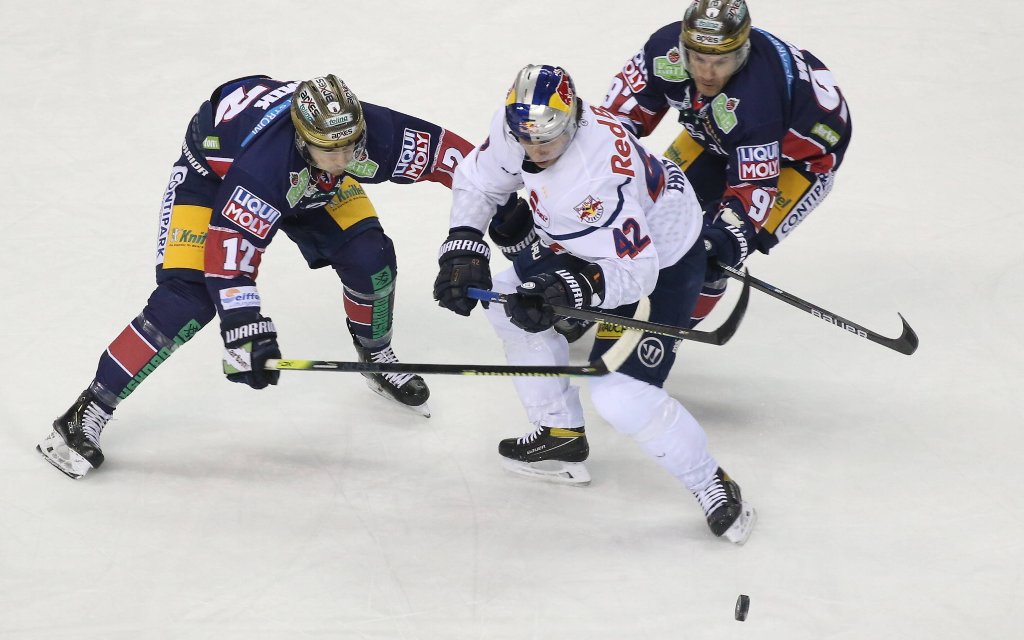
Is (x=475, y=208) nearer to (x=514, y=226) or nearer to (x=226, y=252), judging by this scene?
(x=514, y=226)

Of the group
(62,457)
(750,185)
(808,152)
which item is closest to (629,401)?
(750,185)

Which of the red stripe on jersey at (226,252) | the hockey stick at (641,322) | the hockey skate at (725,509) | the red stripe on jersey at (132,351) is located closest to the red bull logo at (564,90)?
the hockey stick at (641,322)

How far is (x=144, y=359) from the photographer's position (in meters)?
4.16

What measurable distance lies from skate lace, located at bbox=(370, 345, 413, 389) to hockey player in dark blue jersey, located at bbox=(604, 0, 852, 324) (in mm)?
1156

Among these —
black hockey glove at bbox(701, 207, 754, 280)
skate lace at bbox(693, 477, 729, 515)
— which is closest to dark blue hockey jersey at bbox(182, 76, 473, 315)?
black hockey glove at bbox(701, 207, 754, 280)

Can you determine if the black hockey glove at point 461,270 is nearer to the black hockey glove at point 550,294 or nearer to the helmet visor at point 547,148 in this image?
the black hockey glove at point 550,294

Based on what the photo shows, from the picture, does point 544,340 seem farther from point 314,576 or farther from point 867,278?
point 867,278

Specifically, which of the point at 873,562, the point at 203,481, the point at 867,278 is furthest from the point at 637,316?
the point at 867,278

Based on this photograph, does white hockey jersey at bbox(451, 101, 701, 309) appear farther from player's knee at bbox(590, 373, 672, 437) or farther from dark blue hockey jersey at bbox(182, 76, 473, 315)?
dark blue hockey jersey at bbox(182, 76, 473, 315)

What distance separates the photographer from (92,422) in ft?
13.8

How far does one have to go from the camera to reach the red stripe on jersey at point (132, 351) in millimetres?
4145

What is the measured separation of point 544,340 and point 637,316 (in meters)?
0.44

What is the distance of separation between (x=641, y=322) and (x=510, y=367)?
44 centimetres

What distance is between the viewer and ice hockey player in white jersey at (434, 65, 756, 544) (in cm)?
353
